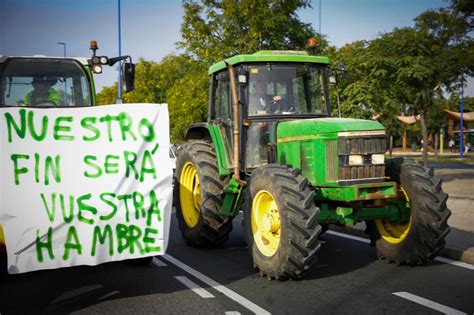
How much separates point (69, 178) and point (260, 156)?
10.4 ft

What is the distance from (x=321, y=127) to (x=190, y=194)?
3368mm

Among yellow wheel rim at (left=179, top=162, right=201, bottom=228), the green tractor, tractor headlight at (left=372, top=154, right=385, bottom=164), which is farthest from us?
yellow wheel rim at (left=179, top=162, right=201, bottom=228)

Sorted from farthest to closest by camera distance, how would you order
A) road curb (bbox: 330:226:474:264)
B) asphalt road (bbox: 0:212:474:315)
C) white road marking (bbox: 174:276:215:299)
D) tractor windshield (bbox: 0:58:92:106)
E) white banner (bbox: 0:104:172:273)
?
tractor windshield (bbox: 0:58:92:106), road curb (bbox: 330:226:474:264), white road marking (bbox: 174:276:215:299), asphalt road (bbox: 0:212:474:315), white banner (bbox: 0:104:172:273)

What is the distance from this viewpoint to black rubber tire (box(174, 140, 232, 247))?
7969 millimetres

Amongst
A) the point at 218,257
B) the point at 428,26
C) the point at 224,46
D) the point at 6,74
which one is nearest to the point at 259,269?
the point at 218,257

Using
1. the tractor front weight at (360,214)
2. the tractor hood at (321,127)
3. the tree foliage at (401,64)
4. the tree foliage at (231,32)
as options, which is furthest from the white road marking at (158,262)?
the tree foliage at (231,32)

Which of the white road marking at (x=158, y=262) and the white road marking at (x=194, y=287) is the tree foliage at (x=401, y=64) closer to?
the white road marking at (x=158, y=262)

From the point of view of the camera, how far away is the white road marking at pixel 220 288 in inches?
207

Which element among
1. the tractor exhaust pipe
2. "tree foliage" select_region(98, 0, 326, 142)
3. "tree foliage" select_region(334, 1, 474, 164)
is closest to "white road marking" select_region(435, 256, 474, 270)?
the tractor exhaust pipe

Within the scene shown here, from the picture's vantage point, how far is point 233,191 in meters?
7.83

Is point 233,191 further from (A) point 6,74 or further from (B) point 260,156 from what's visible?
(A) point 6,74

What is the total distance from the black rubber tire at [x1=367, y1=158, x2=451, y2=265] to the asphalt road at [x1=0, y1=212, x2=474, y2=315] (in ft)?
0.71

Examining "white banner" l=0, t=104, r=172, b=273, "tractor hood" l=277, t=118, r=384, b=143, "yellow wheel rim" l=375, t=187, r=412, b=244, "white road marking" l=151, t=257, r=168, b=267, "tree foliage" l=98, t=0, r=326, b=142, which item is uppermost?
"tree foliage" l=98, t=0, r=326, b=142

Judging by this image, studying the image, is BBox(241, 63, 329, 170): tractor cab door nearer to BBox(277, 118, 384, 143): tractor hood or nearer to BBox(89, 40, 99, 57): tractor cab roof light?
BBox(277, 118, 384, 143): tractor hood
